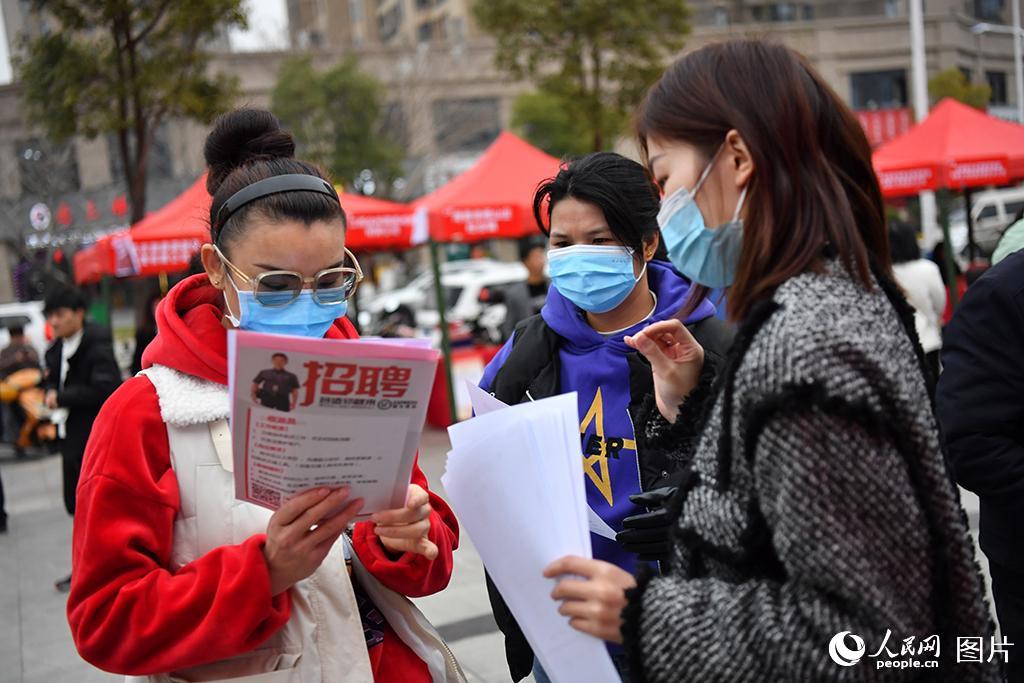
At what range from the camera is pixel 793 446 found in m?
1.22

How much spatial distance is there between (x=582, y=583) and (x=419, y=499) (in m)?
0.43

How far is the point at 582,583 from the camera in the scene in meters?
1.43

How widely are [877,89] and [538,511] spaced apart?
3748 centimetres

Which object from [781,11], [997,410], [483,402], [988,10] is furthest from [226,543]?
[781,11]

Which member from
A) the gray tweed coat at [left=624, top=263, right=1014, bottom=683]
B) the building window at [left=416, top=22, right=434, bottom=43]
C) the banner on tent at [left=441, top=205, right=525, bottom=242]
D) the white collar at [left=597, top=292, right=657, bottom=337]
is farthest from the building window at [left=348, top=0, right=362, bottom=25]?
the gray tweed coat at [left=624, top=263, right=1014, bottom=683]

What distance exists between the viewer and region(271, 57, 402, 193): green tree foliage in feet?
82.8

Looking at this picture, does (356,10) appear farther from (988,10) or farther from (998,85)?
(988,10)

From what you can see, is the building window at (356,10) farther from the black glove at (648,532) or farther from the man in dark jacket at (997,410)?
the black glove at (648,532)

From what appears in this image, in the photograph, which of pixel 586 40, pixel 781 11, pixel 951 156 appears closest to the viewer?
pixel 951 156

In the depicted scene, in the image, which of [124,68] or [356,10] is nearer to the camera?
[124,68]

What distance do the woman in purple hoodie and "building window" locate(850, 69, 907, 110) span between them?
35.3 meters

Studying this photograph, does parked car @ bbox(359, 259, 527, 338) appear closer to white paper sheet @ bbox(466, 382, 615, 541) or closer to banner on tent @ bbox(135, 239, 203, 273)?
banner on tent @ bbox(135, 239, 203, 273)

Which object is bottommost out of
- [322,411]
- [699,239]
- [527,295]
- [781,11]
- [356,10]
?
[527,295]
